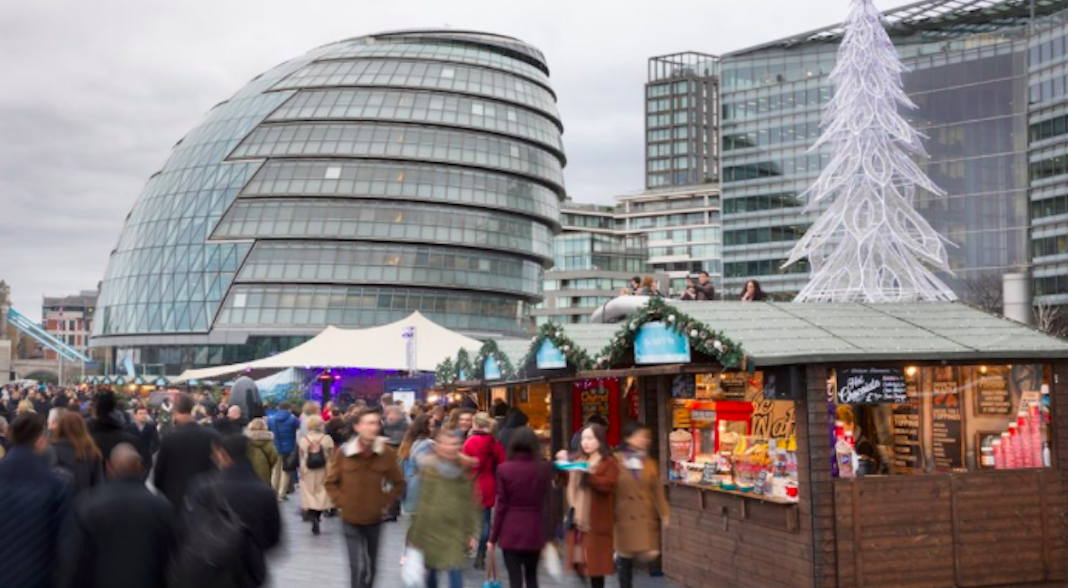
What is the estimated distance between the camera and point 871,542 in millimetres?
11789

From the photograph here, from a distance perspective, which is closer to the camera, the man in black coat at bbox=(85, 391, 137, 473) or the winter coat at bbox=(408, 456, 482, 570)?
the winter coat at bbox=(408, 456, 482, 570)

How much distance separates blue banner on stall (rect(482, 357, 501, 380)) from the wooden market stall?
7.42 meters

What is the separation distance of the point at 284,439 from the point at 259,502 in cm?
1618

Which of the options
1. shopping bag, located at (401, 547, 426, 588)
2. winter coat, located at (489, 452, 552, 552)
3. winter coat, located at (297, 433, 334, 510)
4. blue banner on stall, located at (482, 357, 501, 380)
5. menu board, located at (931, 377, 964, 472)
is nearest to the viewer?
shopping bag, located at (401, 547, 426, 588)

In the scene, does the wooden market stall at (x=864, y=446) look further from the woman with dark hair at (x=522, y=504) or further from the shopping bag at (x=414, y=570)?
the shopping bag at (x=414, y=570)

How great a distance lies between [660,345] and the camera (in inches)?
539

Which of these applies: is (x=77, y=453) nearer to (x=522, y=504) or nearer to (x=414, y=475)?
(x=414, y=475)

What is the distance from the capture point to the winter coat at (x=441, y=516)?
32.6 ft

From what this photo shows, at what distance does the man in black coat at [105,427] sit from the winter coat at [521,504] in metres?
4.89

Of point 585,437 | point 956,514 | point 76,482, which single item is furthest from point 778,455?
point 76,482

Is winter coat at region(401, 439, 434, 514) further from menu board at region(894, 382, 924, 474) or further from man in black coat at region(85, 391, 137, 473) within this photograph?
menu board at region(894, 382, 924, 474)

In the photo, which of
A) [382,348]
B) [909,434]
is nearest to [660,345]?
[909,434]

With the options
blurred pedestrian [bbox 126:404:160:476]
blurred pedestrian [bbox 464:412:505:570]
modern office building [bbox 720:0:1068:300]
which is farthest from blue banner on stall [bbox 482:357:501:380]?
modern office building [bbox 720:0:1068:300]

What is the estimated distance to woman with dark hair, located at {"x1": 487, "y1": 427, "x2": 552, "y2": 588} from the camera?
413 inches
